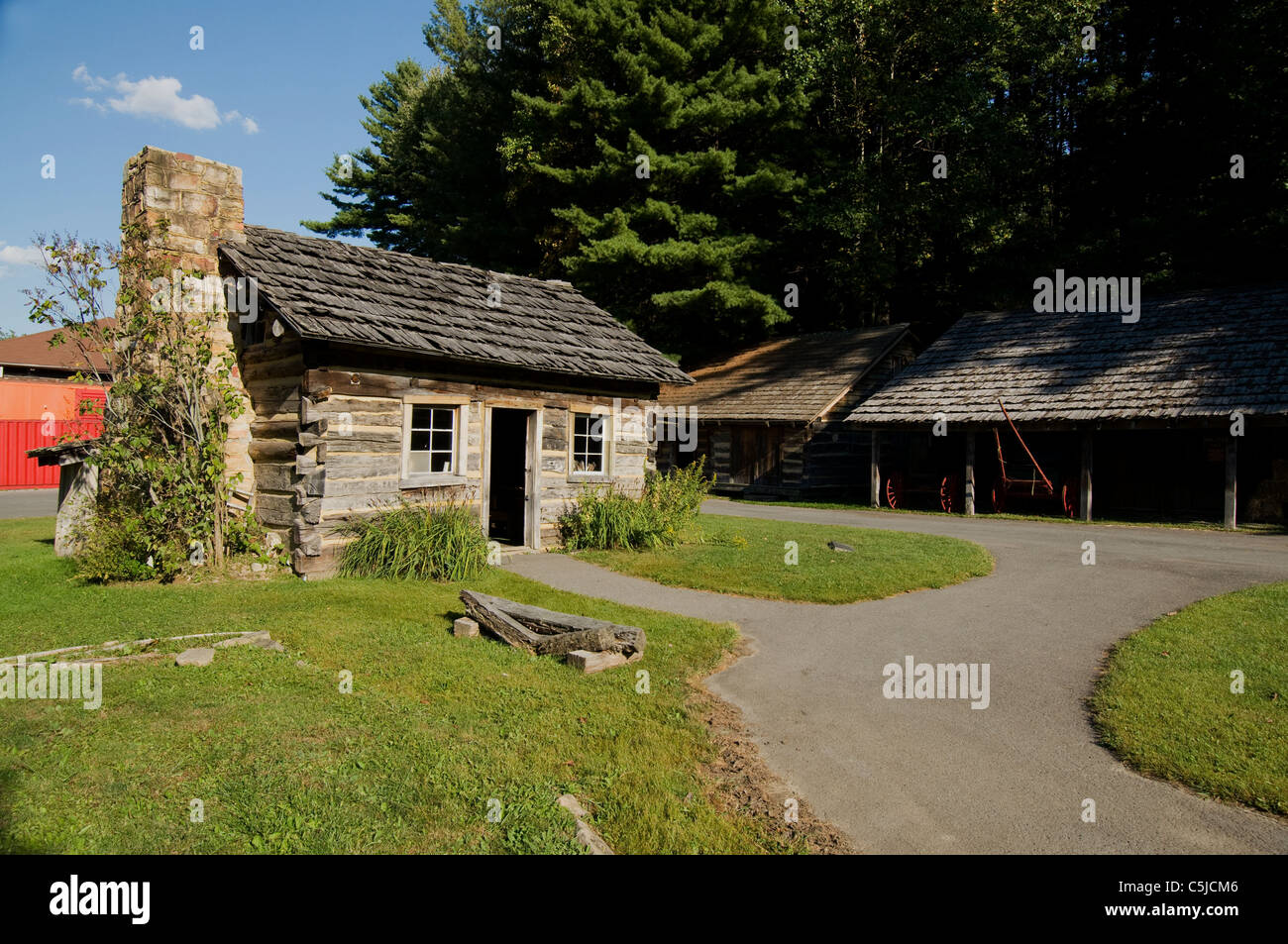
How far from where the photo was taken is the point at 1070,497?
22.3m

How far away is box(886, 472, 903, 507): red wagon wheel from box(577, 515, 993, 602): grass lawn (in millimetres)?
7828

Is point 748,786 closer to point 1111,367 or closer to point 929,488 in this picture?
point 929,488

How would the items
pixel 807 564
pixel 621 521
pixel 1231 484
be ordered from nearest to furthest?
pixel 807 564
pixel 621 521
pixel 1231 484

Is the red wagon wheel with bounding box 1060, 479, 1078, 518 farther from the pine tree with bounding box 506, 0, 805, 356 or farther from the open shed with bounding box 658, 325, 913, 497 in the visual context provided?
the pine tree with bounding box 506, 0, 805, 356

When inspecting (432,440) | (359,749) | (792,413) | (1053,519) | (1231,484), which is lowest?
(359,749)

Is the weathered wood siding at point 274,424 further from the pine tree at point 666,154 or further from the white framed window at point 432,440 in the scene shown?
the pine tree at point 666,154

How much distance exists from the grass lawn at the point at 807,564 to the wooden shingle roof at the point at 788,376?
36.4 ft

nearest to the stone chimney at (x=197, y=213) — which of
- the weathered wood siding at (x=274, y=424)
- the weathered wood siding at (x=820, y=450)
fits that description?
the weathered wood siding at (x=274, y=424)

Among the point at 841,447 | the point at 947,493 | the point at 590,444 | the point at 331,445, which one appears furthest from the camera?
the point at 841,447

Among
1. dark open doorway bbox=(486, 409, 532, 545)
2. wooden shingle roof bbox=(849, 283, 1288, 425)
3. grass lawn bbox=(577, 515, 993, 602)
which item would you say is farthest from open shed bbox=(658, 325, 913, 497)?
dark open doorway bbox=(486, 409, 532, 545)

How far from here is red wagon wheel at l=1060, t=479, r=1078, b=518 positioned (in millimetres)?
21234

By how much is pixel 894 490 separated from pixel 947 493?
1.59m

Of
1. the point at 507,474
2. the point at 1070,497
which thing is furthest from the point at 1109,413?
the point at 507,474

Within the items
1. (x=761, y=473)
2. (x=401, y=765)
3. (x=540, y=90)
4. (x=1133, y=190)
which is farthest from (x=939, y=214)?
(x=401, y=765)
